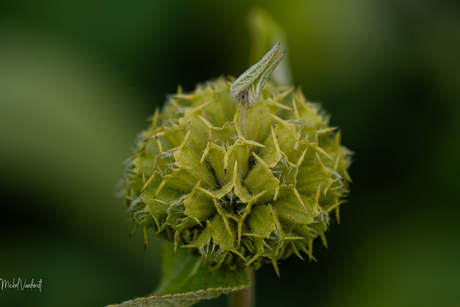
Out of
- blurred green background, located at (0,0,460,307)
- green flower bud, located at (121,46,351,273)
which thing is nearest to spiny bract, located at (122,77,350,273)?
green flower bud, located at (121,46,351,273)

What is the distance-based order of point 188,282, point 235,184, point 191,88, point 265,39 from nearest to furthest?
point 235,184 → point 188,282 → point 265,39 → point 191,88

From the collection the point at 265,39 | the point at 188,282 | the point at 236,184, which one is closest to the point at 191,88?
the point at 265,39

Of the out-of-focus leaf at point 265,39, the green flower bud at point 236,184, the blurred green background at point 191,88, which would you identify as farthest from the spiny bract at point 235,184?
the blurred green background at point 191,88

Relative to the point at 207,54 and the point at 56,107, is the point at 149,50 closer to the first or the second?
the point at 207,54

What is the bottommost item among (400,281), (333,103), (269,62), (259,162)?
(400,281)

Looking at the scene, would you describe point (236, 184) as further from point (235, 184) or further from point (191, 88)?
point (191, 88)

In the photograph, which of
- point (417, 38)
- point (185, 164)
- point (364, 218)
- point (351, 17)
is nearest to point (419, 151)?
point (364, 218)

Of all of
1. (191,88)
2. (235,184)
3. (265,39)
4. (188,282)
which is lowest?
(188,282)

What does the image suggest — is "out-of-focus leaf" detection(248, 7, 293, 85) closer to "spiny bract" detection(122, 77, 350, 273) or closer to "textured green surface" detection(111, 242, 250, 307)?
"spiny bract" detection(122, 77, 350, 273)
